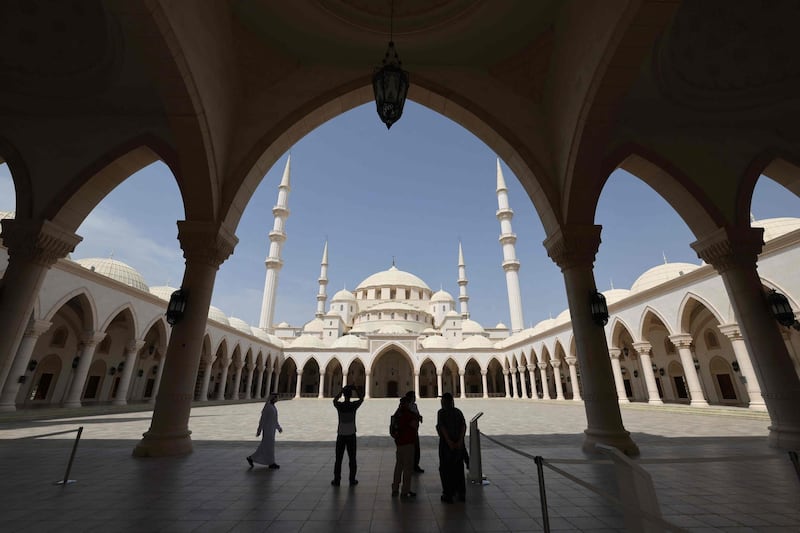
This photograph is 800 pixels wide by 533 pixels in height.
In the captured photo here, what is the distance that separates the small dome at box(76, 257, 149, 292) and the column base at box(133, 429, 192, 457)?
19423 millimetres

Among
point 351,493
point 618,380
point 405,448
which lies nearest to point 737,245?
point 405,448

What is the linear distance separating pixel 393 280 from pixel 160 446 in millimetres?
47866

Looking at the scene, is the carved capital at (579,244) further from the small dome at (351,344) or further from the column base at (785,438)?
the small dome at (351,344)

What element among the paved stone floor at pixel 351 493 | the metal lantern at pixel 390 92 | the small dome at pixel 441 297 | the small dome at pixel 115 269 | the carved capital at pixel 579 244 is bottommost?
the paved stone floor at pixel 351 493

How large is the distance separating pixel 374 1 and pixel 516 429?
11.9 meters

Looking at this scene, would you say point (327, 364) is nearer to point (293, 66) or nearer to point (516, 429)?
point (516, 429)

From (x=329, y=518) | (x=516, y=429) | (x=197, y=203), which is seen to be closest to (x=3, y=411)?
(x=197, y=203)

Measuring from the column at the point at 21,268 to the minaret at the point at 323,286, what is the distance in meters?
42.3

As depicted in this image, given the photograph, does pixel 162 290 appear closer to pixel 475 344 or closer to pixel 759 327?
pixel 475 344

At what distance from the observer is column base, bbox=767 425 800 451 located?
6589 millimetres

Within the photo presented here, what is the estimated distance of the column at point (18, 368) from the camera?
45.9 feet

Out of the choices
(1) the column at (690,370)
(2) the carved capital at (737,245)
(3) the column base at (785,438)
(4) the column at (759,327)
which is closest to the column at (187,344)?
(2) the carved capital at (737,245)

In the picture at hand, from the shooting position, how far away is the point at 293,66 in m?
7.92

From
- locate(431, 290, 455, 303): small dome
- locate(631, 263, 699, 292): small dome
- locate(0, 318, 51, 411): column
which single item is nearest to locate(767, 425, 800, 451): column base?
locate(631, 263, 699, 292): small dome
